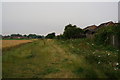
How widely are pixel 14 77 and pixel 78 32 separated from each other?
35186 mm

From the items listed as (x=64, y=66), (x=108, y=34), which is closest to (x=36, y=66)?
(x=64, y=66)

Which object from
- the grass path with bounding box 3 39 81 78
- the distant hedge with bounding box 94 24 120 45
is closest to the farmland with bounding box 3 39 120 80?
the grass path with bounding box 3 39 81 78

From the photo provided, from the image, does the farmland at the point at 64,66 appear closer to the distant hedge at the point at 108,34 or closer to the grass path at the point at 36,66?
the grass path at the point at 36,66

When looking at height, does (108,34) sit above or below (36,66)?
above

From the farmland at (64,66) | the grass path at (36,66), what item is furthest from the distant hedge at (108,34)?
the grass path at (36,66)

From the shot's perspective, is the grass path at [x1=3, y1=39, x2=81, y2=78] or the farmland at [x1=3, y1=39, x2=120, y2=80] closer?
the farmland at [x1=3, y1=39, x2=120, y2=80]

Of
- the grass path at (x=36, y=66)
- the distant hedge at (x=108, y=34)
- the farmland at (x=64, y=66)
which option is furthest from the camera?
the distant hedge at (x=108, y=34)

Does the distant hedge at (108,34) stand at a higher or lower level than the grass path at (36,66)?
higher

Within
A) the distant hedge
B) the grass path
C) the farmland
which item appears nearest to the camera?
the farmland

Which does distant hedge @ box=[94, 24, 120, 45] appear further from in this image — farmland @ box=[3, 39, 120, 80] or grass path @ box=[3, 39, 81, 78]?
grass path @ box=[3, 39, 81, 78]

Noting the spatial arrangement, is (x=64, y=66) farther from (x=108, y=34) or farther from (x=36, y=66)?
(x=108, y=34)

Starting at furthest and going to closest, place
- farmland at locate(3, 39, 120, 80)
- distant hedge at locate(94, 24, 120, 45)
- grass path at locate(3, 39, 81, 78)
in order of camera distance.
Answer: distant hedge at locate(94, 24, 120, 45) < grass path at locate(3, 39, 81, 78) < farmland at locate(3, 39, 120, 80)

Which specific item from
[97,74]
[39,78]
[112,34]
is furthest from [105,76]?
[112,34]

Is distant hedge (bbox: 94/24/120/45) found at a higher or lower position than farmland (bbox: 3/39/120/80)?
higher
